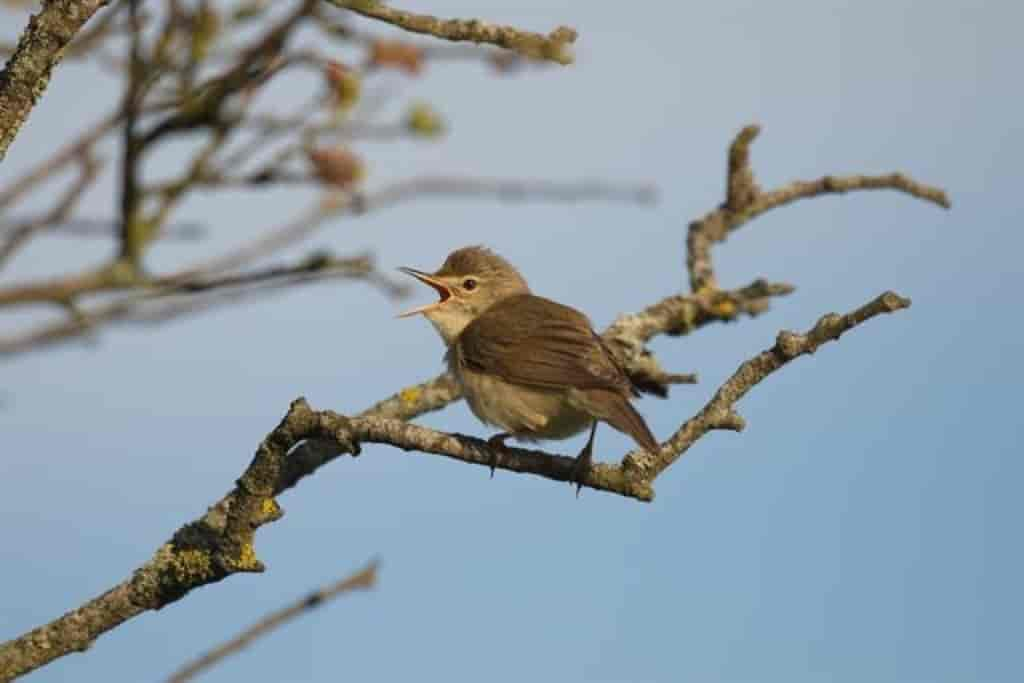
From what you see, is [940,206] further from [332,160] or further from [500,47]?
[332,160]

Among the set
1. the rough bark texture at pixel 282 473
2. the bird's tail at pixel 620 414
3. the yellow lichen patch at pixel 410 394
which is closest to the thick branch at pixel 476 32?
the rough bark texture at pixel 282 473

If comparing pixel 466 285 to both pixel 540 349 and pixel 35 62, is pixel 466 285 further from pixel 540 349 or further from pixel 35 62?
pixel 35 62

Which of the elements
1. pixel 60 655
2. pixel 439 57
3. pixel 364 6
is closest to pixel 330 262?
pixel 439 57

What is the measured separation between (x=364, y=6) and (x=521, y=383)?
2.81 meters

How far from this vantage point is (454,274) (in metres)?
8.32

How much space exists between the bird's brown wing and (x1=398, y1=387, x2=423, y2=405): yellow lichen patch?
1.59 feet

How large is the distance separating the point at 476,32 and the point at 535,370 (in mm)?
2609

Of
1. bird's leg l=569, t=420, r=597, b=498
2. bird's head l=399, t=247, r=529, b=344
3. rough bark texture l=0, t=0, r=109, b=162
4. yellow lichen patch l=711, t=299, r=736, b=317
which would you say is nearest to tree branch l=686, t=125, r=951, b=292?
yellow lichen patch l=711, t=299, r=736, b=317

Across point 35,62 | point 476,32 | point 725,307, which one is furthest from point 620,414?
point 725,307

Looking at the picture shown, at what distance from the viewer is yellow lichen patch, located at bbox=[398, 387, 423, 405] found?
7773 mm

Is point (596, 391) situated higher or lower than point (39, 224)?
higher

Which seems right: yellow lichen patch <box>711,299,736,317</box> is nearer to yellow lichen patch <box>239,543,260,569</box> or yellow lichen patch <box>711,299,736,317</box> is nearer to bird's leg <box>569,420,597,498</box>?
bird's leg <box>569,420,597,498</box>

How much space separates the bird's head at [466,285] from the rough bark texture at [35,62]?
12.5 ft

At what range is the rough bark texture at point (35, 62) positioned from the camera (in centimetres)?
423
